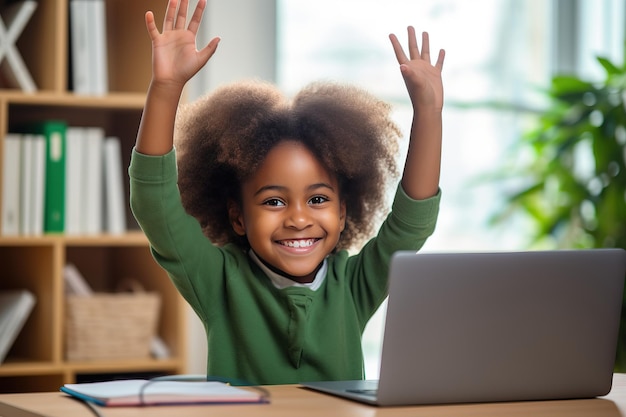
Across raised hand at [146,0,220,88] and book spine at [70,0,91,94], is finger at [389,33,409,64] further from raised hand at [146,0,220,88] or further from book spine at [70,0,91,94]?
book spine at [70,0,91,94]

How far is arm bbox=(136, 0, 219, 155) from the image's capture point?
128 centimetres

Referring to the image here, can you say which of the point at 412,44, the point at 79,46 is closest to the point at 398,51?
the point at 412,44

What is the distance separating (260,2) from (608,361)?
2.04 m

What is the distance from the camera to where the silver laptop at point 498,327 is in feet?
3.36

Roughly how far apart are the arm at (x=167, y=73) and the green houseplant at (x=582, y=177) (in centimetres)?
194

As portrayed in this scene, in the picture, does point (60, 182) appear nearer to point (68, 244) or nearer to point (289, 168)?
point (68, 244)

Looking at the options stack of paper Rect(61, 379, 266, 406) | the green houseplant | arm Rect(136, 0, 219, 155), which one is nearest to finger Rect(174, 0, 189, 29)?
arm Rect(136, 0, 219, 155)

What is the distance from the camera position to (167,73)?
4.18ft

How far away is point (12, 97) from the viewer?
2.38 metres

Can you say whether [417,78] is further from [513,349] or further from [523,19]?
[523,19]

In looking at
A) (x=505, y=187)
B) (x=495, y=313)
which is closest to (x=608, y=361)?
(x=495, y=313)

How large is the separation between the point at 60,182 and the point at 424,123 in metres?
1.30

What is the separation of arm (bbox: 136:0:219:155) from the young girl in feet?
0.09

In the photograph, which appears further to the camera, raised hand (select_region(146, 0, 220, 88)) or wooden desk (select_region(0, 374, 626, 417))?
raised hand (select_region(146, 0, 220, 88))
